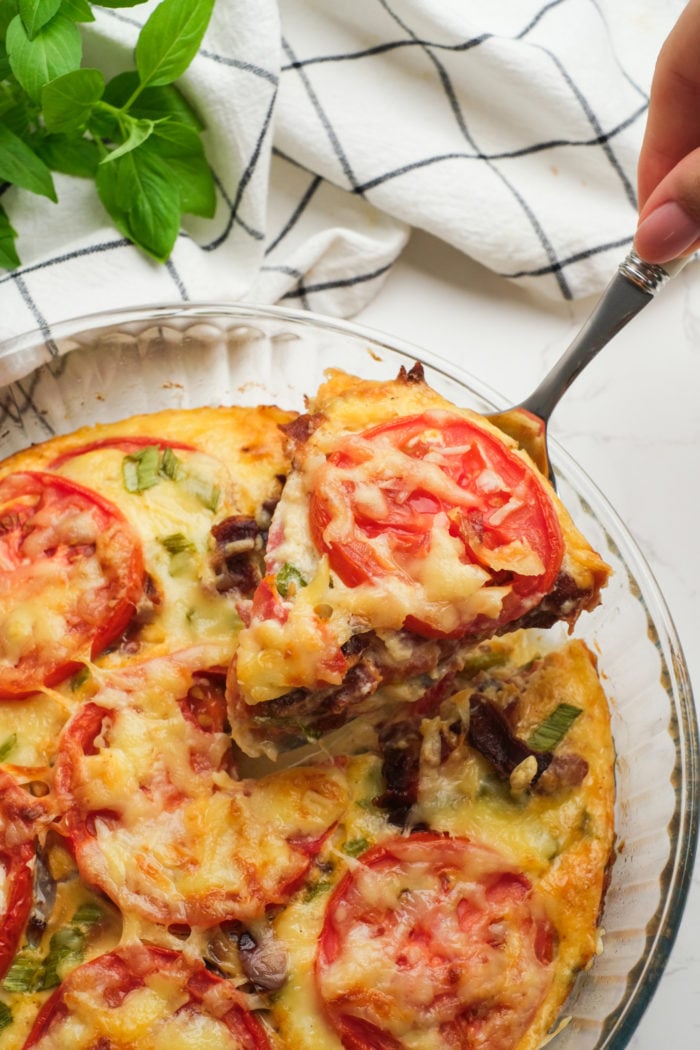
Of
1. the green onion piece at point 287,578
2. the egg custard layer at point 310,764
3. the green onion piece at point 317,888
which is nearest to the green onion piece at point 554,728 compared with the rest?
the egg custard layer at point 310,764

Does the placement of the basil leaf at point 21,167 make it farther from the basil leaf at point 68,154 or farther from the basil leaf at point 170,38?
the basil leaf at point 170,38

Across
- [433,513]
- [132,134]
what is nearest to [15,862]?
[433,513]

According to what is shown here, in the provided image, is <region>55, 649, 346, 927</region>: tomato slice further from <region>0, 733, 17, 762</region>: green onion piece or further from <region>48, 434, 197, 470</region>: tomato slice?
<region>48, 434, 197, 470</region>: tomato slice

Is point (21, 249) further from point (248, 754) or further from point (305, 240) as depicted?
point (248, 754)

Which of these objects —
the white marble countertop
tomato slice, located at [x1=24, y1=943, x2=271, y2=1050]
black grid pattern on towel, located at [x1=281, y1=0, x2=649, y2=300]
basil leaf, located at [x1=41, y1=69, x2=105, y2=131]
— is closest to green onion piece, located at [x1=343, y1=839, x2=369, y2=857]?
tomato slice, located at [x1=24, y1=943, x2=271, y2=1050]

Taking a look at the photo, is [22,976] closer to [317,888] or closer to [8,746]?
[8,746]

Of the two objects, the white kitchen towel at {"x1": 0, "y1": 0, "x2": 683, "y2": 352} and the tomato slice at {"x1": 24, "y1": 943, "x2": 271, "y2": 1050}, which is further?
the white kitchen towel at {"x1": 0, "y1": 0, "x2": 683, "y2": 352}
